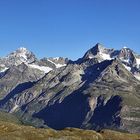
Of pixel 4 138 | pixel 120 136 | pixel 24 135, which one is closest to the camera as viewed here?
pixel 4 138

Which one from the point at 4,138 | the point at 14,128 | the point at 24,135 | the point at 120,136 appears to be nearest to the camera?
the point at 4,138

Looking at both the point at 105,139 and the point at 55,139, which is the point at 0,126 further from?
the point at 105,139

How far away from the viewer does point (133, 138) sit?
141 meters

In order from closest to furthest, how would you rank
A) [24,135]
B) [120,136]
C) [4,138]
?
[4,138] → [24,135] → [120,136]

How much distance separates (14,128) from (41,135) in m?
12.4

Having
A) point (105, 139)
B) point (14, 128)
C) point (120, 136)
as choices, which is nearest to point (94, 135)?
point (105, 139)

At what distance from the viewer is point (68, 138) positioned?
375ft

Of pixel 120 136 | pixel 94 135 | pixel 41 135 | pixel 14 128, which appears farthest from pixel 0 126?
pixel 120 136

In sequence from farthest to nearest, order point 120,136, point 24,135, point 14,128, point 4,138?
point 120,136, point 14,128, point 24,135, point 4,138

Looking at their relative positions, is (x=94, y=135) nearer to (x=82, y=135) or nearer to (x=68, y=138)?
(x=82, y=135)

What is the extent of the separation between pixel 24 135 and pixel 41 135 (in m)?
5.09

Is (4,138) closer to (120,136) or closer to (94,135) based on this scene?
(94,135)

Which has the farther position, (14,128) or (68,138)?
(14,128)

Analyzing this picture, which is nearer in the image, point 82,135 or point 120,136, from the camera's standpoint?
point 82,135
